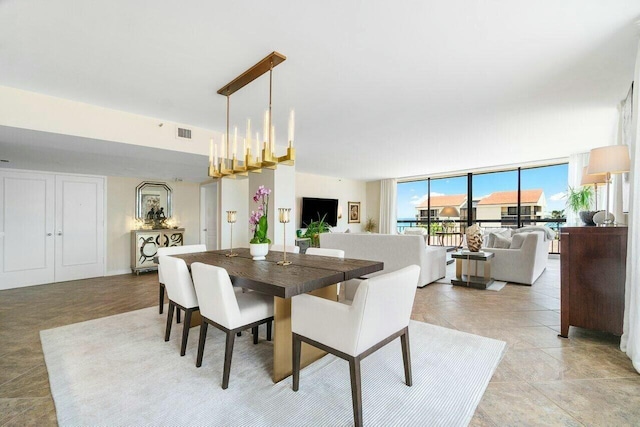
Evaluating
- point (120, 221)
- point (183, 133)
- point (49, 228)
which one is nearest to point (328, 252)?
point (183, 133)

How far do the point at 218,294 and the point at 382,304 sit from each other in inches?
39.3

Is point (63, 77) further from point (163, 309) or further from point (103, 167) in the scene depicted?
point (103, 167)

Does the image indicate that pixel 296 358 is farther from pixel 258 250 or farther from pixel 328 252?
pixel 328 252

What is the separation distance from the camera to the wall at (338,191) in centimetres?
817

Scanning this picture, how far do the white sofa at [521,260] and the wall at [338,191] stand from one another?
4.80 meters

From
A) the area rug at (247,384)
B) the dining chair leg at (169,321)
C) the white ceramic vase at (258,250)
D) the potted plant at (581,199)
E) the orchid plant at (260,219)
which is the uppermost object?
the potted plant at (581,199)

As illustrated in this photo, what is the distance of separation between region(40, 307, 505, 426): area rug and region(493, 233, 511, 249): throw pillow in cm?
308

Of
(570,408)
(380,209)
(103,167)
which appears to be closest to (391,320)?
(570,408)

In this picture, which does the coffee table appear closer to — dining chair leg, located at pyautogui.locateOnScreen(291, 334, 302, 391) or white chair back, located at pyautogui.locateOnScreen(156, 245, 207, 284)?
dining chair leg, located at pyautogui.locateOnScreen(291, 334, 302, 391)

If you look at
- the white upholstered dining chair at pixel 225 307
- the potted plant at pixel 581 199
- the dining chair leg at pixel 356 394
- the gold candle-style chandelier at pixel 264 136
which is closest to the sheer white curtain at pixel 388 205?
the potted plant at pixel 581 199

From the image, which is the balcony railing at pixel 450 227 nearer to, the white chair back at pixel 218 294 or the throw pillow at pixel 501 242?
the throw pillow at pixel 501 242

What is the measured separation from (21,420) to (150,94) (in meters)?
2.64

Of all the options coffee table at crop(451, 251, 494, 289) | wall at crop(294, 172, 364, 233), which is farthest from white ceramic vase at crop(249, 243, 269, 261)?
wall at crop(294, 172, 364, 233)

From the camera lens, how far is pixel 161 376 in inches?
78.2
